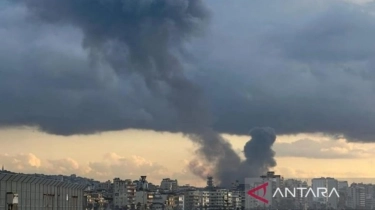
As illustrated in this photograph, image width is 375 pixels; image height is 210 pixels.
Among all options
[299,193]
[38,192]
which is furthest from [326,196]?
[38,192]

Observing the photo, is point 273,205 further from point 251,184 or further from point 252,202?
point 251,184

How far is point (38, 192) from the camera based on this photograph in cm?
7331

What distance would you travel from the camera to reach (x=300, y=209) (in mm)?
145875

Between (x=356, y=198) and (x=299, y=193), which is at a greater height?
(x=299, y=193)

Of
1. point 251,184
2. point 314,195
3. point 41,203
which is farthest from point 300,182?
point 41,203

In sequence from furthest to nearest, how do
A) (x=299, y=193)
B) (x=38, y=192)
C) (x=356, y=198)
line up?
(x=299, y=193)
(x=356, y=198)
(x=38, y=192)

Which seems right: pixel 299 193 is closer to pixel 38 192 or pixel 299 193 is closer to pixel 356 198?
pixel 356 198

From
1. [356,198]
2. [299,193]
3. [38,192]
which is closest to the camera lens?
[38,192]

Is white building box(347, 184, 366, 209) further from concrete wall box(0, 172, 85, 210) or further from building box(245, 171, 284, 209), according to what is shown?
concrete wall box(0, 172, 85, 210)

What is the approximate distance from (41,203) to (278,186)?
89171 mm

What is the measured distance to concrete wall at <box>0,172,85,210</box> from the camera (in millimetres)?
62781

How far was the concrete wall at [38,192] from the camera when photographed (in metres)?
62.8

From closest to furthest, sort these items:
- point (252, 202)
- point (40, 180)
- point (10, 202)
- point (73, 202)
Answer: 1. point (10, 202)
2. point (40, 180)
3. point (73, 202)
4. point (252, 202)

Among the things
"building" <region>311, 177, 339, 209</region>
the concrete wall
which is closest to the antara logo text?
"building" <region>311, 177, 339, 209</region>
